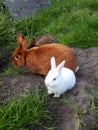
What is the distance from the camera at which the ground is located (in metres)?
5.06

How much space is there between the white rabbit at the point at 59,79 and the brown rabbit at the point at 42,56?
0.25m

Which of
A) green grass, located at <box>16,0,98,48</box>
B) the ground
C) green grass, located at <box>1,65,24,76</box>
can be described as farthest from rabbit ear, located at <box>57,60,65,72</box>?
green grass, located at <box>16,0,98,48</box>

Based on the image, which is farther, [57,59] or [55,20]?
[55,20]

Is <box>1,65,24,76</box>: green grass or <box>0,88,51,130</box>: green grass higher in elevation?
<box>1,65,24,76</box>: green grass

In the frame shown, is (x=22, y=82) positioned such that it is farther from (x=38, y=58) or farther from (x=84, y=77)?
(x=84, y=77)

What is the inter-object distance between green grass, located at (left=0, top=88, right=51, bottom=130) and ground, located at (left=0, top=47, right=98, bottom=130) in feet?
0.35

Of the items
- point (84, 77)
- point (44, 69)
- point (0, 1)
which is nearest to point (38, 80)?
point (44, 69)

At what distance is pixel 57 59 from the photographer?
573 cm

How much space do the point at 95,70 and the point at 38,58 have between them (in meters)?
0.83

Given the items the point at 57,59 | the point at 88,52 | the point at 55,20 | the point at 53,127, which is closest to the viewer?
the point at 53,127

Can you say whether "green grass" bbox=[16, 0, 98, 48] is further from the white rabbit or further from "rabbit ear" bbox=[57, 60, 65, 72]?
"rabbit ear" bbox=[57, 60, 65, 72]

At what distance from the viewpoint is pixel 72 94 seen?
5.43 m

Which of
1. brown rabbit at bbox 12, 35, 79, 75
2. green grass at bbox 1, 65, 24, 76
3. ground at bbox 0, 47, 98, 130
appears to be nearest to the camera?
ground at bbox 0, 47, 98, 130

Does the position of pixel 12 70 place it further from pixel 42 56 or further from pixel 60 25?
pixel 60 25
